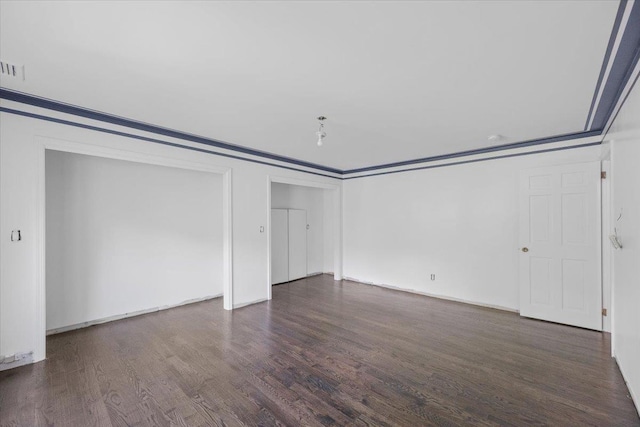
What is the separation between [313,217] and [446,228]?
3233mm

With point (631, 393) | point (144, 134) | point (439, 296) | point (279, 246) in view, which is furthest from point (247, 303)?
point (631, 393)

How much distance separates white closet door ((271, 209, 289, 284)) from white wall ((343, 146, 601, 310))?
1492 millimetres

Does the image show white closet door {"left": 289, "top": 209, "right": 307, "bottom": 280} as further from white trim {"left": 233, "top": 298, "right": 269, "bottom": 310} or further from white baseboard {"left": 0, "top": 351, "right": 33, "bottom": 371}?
white baseboard {"left": 0, "top": 351, "right": 33, "bottom": 371}

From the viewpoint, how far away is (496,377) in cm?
243

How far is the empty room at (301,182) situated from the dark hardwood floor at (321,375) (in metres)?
0.02

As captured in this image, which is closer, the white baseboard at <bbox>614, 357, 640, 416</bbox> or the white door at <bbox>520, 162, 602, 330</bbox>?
the white baseboard at <bbox>614, 357, 640, 416</bbox>

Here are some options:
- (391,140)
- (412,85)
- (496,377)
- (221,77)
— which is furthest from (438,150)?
(221,77)

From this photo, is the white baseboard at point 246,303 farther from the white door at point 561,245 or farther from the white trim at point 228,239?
the white door at point 561,245

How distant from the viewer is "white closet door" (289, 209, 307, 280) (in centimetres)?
628

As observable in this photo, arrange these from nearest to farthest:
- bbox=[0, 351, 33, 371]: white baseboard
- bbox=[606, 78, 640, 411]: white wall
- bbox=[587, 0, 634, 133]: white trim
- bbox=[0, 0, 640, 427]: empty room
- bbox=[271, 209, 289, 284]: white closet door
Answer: bbox=[587, 0, 634, 133]: white trim
bbox=[0, 0, 640, 427]: empty room
bbox=[606, 78, 640, 411]: white wall
bbox=[0, 351, 33, 371]: white baseboard
bbox=[271, 209, 289, 284]: white closet door

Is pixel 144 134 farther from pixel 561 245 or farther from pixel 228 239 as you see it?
pixel 561 245

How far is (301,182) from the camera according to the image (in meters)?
5.43

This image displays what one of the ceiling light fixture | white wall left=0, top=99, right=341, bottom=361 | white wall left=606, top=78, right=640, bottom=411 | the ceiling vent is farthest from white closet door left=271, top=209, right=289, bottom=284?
white wall left=606, top=78, right=640, bottom=411

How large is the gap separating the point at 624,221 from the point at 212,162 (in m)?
4.70
